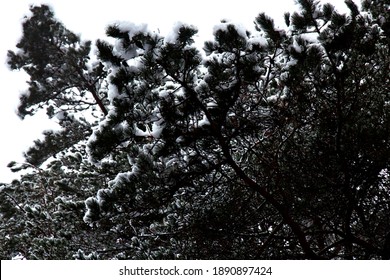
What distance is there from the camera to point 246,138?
4.74 meters

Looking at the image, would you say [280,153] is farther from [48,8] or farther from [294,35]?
[48,8]

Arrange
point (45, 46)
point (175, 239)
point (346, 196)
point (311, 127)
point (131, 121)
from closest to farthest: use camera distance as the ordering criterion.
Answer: point (131, 121), point (346, 196), point (311, 127), point (175, 239), point (45, 46)

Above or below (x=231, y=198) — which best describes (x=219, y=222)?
below

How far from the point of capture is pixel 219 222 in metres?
4.77

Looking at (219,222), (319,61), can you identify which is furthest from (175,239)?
(319,61)

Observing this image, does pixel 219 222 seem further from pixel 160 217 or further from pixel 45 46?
pixel 45 46

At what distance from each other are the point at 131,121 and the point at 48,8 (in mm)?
5529

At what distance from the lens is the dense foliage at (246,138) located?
393cm

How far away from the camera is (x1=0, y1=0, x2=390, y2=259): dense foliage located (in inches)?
155

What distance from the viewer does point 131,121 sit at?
405 centimetres

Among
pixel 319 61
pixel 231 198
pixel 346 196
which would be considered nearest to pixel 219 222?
pixel 231 198

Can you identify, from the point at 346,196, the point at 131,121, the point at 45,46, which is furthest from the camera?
the point at 45,46

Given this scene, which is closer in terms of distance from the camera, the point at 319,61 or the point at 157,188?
the point at 319,61
